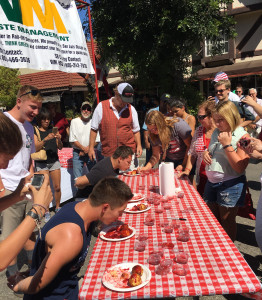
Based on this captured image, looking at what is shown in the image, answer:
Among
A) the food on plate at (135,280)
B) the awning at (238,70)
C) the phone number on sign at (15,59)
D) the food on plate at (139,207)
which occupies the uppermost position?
the awning at (238,70)

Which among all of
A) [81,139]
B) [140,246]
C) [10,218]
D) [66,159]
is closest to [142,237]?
[140,246]

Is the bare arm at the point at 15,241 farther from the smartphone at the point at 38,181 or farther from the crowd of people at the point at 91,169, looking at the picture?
the smartphone at the point at 38,181

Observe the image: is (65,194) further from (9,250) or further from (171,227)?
(9,250)

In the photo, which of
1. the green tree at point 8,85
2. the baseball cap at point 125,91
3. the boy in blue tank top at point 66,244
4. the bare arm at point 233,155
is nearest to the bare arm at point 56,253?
the boy in blue tank top at point 66,244

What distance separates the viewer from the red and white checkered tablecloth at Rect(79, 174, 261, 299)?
4.44ft

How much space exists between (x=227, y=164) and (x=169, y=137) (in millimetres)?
1045

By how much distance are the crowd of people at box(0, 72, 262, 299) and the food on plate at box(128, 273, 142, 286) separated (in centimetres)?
35

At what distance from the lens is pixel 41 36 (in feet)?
13.1

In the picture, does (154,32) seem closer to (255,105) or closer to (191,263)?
(255,105)

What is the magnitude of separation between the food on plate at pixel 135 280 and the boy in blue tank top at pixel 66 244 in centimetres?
35

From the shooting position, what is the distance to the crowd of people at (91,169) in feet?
4.84

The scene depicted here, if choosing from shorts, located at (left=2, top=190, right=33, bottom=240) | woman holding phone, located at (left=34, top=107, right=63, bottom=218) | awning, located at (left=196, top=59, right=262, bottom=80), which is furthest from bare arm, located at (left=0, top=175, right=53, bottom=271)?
awning, located at (left=196, top=59, right=262, bottom=80)

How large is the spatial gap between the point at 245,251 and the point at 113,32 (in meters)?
7.94

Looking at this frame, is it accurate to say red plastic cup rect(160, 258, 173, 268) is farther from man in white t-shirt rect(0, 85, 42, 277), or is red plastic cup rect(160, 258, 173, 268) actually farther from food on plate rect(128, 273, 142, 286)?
man in white t-shirt rect(0, 85, 42, 277)
